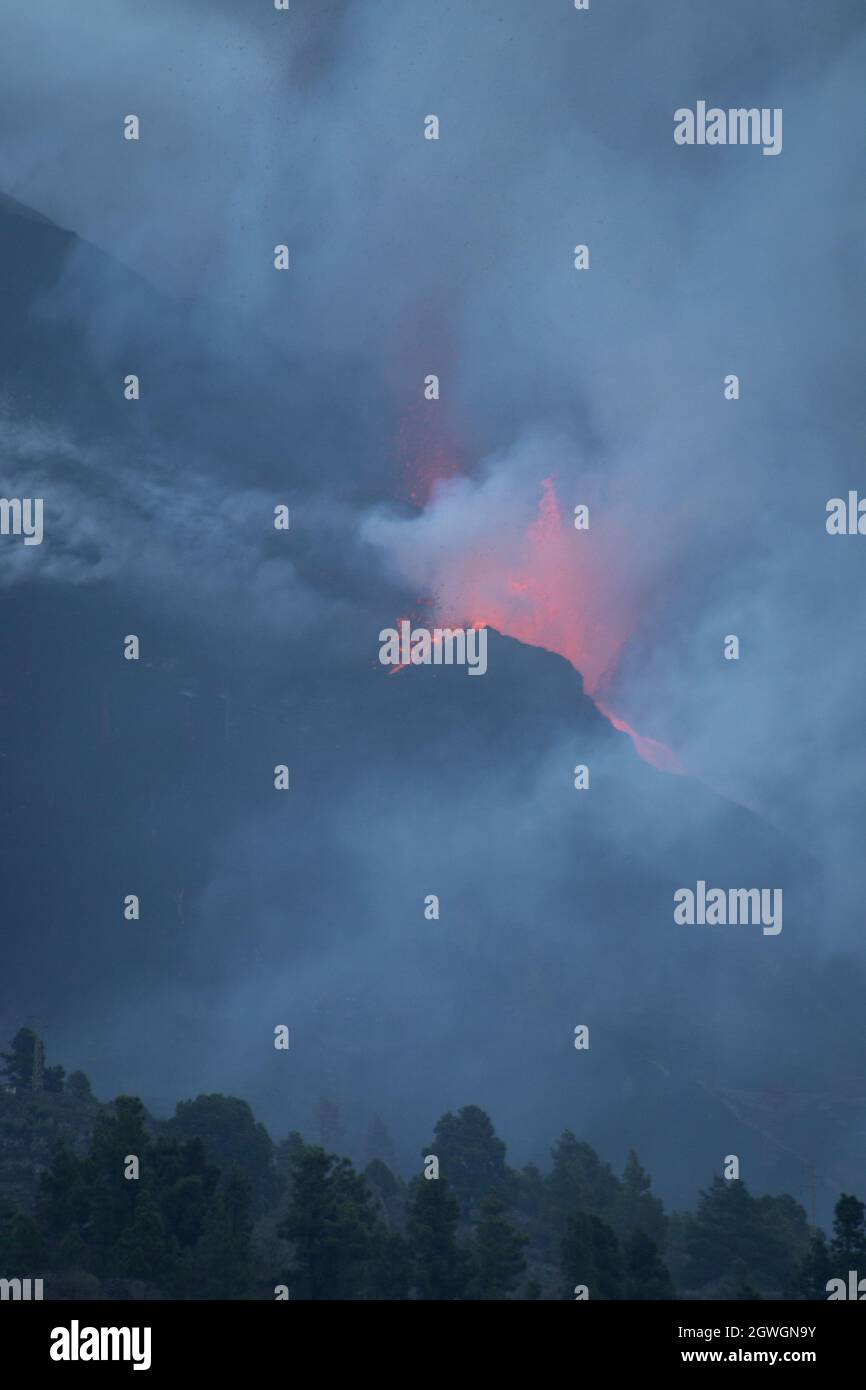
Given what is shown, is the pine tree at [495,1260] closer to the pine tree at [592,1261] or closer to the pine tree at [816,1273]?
the pine tree at [592,1261]

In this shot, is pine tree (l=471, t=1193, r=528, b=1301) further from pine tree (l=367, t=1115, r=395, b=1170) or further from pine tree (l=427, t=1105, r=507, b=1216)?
pine tree (l=367, t=1115, r=395, b=1170)

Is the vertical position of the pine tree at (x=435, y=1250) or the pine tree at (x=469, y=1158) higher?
the pine tree at (x=469, y=1158)

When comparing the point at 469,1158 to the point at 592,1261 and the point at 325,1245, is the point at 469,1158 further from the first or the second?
the point at 325,1245

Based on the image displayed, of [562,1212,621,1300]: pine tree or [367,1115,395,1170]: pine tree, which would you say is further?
[367,1115,395,1170]: pine tree

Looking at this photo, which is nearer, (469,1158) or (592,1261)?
(592,1261)

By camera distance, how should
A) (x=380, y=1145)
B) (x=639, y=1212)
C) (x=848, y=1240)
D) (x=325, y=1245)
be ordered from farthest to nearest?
(x=380, y=1145) → (x=639, y=1212) → (x=848, y=1240) → (x=325, y=1245)

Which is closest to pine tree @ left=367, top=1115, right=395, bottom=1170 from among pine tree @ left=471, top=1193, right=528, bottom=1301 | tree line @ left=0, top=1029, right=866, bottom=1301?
tree line @ left=0, top=1029, right=866, bottom=1301

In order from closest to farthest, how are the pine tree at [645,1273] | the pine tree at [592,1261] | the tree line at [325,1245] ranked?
the pine tree at [645,1273], the tree line at [325,1245], the pine tree at [592,1261]

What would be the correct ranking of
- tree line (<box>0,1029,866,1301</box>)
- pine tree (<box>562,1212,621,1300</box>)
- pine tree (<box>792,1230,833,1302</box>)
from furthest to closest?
pine tree (<box>792,1230,833,1302</box>)
pine tree (<box>562,1212,621,1300</box>)
tree line (<box>0,1029,866,1301</box>)

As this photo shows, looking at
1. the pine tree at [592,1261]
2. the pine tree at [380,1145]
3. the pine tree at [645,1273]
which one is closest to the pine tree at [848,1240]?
the pine tree at [645,1273]

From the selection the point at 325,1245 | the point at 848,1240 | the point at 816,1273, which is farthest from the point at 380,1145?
the point at 816,1273

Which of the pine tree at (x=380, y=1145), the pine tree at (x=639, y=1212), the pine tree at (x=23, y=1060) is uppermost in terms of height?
the pine tree at (x=23, y=1060)

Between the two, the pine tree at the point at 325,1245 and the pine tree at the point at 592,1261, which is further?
the pine tree at the point at 325,1245
